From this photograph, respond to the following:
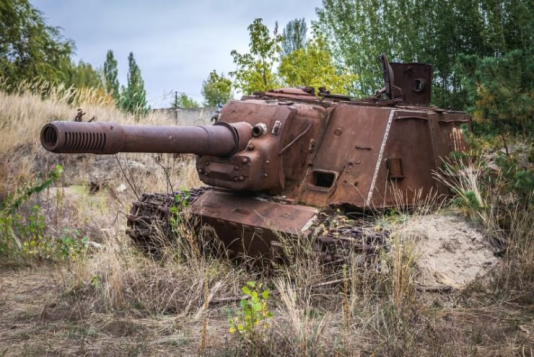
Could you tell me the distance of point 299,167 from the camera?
824 centimetres

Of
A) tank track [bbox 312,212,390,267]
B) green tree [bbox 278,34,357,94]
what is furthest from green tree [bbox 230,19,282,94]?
tank track [bbox 312,212,390,267]

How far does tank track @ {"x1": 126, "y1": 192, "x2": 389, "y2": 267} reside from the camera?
6.97 m

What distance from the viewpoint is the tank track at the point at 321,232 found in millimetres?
6969

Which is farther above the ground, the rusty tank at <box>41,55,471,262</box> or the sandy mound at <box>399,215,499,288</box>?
the rusty tank at <box>41,55,471,262</box>

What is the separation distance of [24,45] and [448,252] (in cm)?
2157

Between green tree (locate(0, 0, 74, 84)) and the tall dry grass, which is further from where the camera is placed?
green tree (locate(0, 0, 74, 84))

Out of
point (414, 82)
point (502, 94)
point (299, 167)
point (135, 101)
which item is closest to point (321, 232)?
point (299, 167)

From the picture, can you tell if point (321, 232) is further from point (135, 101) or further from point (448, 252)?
point (135, 101)

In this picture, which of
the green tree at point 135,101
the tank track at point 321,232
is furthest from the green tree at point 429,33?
the tank track at point 321,232

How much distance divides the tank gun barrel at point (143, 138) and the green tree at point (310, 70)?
25.6ft

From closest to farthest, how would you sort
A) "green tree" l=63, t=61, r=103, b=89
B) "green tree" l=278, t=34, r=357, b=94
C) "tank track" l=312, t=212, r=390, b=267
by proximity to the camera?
"tank track" l=312, t=212, r=390, b=267, "green tree" l=278, t=34, r=357, b=94, "green tree" l=63, t=61, r=103, b=89

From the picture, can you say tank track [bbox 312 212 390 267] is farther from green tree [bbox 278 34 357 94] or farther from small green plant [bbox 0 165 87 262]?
green tree [bbox 278 34 357 94]

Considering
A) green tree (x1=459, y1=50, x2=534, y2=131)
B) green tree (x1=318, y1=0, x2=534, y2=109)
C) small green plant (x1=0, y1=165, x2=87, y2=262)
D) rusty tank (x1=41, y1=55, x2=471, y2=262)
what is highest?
green tree (x1=318, y1=0, x2=534, y2=109)

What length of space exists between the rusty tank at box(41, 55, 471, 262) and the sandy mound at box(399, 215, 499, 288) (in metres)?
0.49
